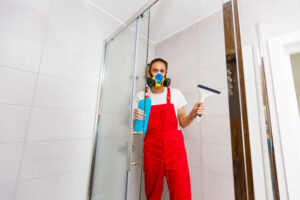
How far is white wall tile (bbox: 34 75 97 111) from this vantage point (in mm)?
860

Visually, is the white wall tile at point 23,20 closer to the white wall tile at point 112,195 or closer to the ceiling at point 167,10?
the ceiling at point 167,10

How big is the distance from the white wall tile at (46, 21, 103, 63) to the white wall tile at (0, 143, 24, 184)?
2.18ft

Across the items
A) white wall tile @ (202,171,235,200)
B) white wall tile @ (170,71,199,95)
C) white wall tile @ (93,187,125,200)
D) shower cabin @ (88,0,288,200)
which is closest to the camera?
shower cabin @ (88,0,288,200)

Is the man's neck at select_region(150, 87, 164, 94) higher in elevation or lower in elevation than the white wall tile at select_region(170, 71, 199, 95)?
lower

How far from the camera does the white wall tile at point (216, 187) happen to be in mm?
924

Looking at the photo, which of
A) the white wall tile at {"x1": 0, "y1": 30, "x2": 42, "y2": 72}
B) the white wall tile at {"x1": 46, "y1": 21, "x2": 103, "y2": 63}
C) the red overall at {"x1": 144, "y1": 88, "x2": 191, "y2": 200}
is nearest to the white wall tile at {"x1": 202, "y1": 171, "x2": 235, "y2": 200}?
the red overall at {"x1": 144, "y1": 88, "x2": 191, "y2": 200}

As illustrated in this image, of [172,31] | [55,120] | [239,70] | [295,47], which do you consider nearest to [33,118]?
[55,120]

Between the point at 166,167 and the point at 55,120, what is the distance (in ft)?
2.62

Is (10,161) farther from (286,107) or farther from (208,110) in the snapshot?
(286,107)

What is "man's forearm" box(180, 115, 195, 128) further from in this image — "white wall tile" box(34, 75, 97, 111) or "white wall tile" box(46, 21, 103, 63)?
"white wall tile" box(46, 21, 103, 63)

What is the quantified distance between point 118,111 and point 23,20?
803 mm

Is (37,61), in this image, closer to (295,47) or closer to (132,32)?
(132,32)

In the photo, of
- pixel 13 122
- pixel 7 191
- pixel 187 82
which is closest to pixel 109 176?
pixel 7 191

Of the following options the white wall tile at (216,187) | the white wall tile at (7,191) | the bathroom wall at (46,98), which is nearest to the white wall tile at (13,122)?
the bathroom wall at (46,98)
